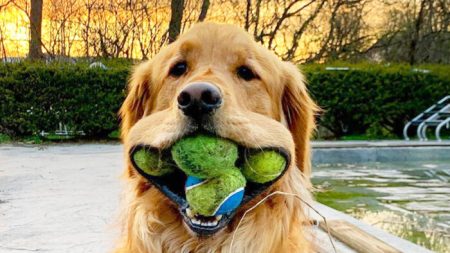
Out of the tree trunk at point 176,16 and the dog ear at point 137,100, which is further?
the tree trunk at point 176,16

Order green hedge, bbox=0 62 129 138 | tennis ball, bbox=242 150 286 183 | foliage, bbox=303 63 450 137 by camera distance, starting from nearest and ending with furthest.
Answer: tennis ball, bbox=242 150 286 183
green hedge, bbox=0 62 129 138
foliage, bbox=303 63 450 137

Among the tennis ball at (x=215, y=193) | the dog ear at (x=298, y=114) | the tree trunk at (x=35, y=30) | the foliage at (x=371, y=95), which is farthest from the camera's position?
the tree trunk at (x=35, y=30)

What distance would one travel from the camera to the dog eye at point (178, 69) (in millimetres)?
2627

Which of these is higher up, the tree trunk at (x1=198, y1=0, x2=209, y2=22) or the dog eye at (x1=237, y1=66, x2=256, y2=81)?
the tree trunk at (x1=198, y1=0, x2=209, y2=22)

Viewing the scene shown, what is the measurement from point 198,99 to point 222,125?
14cm

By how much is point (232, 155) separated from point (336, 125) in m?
15.2

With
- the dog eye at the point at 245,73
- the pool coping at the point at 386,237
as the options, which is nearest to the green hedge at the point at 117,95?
the pool coping at the point at 386,237

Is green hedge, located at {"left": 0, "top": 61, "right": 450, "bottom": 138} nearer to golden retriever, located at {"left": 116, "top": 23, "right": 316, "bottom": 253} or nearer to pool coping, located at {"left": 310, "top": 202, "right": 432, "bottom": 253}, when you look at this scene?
pool coping, located at {"left": 310, "top": 202, "right": 432, "bottom": 253}

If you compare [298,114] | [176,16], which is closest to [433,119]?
[176,16]

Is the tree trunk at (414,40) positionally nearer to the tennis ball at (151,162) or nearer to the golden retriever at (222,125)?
the golden retriever at (222,125)

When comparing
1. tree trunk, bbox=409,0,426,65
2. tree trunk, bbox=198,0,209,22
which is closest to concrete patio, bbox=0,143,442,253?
tree trunk, bbox=198,0,209,22

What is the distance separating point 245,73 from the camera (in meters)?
2.64

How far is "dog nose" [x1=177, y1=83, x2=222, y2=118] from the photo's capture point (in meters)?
2.04

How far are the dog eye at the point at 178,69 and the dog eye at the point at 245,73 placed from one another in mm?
252
